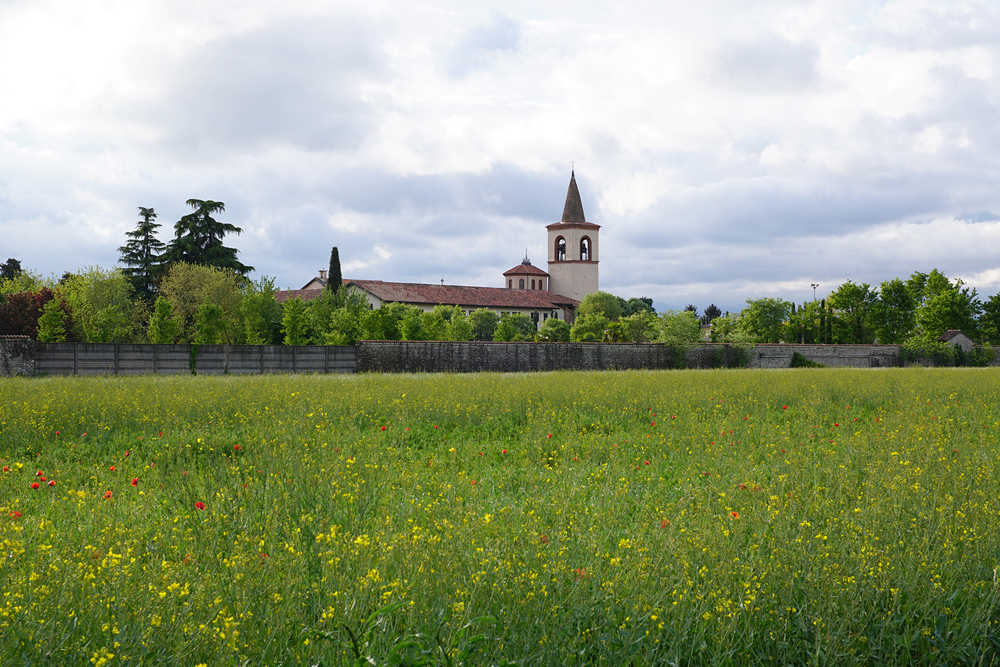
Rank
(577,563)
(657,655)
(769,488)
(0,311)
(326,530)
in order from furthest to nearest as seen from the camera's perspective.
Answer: (0,311), (769,488), (326,530), (577,563), (657,655)

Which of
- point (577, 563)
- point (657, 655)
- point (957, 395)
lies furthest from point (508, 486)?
point (957, 395)

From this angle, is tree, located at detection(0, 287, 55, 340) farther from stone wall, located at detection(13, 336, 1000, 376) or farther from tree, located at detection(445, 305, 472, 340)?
tree, located at detection(445, 305, 472, 340)

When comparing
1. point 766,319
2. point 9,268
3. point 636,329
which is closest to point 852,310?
point 766,319

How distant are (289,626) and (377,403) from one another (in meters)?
8.74

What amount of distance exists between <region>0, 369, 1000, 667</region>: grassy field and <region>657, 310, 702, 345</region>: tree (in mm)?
27528

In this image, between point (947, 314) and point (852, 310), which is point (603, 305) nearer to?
point (852, 310)

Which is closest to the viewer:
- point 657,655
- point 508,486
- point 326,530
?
point 657,655

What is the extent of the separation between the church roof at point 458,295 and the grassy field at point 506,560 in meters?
66.3

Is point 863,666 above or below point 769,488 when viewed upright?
below

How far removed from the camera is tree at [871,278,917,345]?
182 ft

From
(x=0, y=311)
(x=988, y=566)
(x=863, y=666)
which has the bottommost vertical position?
(x=863, y=666)

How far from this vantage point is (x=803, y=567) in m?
3.52

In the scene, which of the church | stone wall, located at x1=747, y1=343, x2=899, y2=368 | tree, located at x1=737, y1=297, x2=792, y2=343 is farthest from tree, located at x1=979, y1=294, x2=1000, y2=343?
the church

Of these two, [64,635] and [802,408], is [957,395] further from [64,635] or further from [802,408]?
[64,635]
